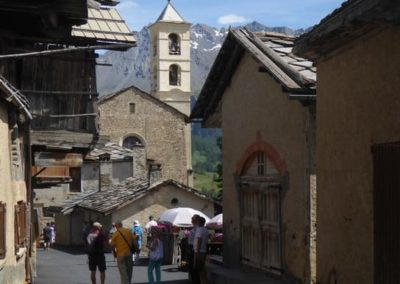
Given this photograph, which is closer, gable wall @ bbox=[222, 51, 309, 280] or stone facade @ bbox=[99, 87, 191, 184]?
gable wall @ bbox=[222, 51, 309, 280]

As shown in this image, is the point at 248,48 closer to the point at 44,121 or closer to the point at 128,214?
the point at 44,121

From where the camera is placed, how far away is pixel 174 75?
74.8 metres

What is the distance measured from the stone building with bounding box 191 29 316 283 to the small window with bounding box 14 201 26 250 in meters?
4.06

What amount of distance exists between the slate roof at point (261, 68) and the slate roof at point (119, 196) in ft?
53.9

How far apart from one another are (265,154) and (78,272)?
31.6 feet

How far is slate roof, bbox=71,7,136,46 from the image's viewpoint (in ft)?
60.3

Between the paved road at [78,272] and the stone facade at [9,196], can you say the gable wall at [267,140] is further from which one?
the stone facade at [9,196]

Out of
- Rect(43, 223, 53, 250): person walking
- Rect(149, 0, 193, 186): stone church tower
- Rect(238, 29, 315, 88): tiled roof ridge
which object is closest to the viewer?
Rect(238, 29, 315, 88): tiled roof ridge

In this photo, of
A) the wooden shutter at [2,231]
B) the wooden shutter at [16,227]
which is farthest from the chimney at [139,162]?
the wooden shutter at [2,231]

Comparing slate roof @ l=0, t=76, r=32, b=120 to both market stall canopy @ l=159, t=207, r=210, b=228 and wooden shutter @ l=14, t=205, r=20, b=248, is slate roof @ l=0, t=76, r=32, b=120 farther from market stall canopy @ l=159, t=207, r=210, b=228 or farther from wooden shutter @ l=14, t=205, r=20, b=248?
market stall canopy @ l=159, t=207, r=210, b=228

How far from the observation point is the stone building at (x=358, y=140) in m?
8.12

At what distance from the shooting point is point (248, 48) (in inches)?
608

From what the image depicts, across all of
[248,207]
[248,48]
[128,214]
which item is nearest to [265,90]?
[248,48]

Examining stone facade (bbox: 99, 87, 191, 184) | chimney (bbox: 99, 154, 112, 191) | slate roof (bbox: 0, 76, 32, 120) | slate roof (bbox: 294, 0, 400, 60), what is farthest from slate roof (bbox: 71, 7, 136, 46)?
stone facade (bbox: 99, 87, 191, 184)
